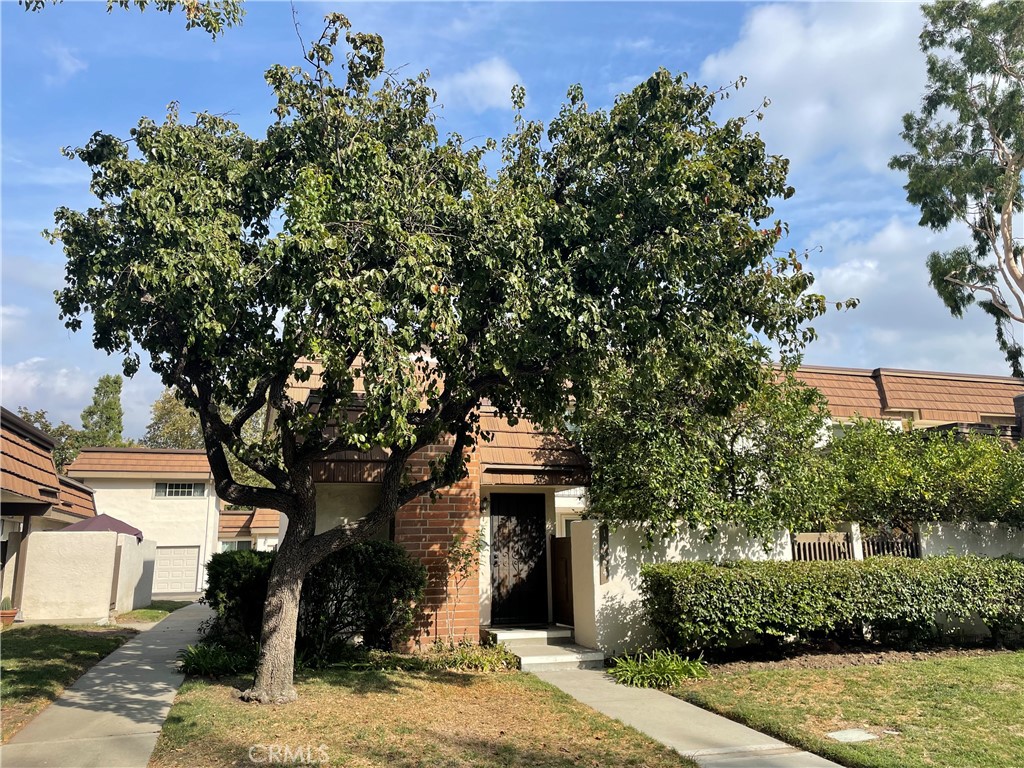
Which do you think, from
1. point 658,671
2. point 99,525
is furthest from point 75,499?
point 658,671

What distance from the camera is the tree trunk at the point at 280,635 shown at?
7793mm

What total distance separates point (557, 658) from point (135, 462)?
79.2 ft

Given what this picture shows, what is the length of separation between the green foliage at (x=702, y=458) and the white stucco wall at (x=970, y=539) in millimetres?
2264

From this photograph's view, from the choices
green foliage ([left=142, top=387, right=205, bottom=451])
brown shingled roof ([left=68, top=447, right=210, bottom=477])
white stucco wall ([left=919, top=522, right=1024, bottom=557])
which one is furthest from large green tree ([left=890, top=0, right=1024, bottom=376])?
green foliage ([left=142, top=387, right=205, bottom=451])

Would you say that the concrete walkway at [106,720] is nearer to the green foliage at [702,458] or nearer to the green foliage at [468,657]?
the green foliage at [468,657]

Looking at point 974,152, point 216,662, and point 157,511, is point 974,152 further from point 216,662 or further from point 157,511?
point 157,511

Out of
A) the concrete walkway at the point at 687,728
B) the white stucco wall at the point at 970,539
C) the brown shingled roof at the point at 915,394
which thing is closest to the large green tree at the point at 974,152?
the brown shingled roof at the point at 915,394

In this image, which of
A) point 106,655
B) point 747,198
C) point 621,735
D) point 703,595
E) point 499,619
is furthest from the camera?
point 499,619

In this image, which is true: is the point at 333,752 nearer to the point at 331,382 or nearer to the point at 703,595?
the point at 331,382

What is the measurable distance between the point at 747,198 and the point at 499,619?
8.43 metres

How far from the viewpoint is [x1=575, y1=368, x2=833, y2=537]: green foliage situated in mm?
10703

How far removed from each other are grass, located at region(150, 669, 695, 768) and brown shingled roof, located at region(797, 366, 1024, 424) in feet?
44.5

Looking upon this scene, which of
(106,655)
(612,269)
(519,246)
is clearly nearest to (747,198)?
(612,269)

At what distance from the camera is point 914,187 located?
846 inches
